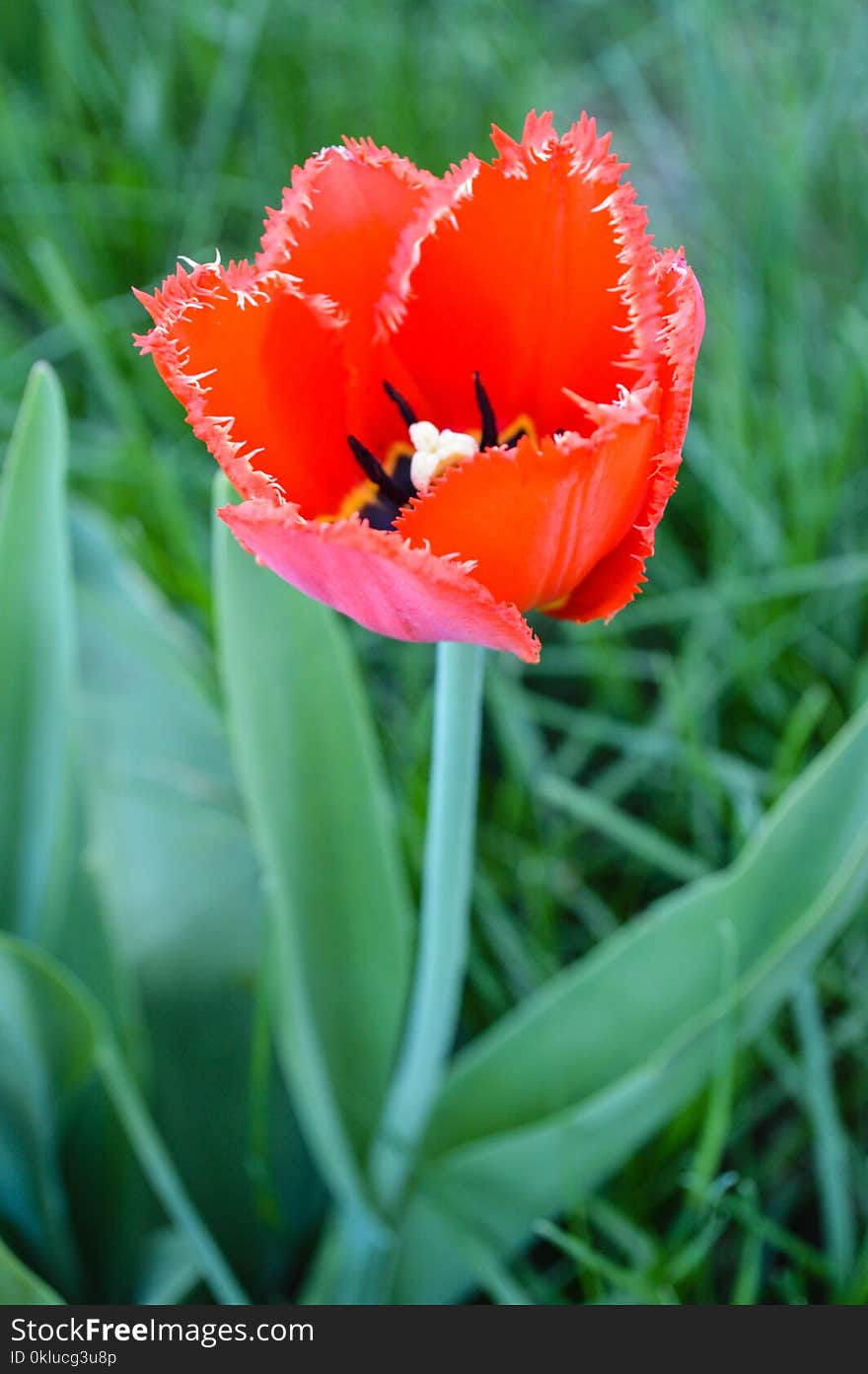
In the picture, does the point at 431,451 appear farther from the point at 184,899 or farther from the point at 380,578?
the point at 184,899

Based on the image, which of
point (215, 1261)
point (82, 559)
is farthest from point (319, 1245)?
point (82, 559)

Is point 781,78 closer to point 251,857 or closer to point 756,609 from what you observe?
point 756,609

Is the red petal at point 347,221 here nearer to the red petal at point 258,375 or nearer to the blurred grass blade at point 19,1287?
the red petal at point 258,375

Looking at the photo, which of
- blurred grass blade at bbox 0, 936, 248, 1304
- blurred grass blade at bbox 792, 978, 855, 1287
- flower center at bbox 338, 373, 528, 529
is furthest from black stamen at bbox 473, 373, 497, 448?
blurred grass blade at bbox 792, 978, 855, 1287

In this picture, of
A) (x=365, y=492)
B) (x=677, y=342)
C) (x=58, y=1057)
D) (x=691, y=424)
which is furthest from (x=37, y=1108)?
(x=691, y=424)

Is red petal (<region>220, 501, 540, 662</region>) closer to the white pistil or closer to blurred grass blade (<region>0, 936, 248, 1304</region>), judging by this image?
the white pistil

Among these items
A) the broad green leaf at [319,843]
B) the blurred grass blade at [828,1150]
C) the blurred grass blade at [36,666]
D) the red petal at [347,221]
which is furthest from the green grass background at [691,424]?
the red petal at [347,221]
